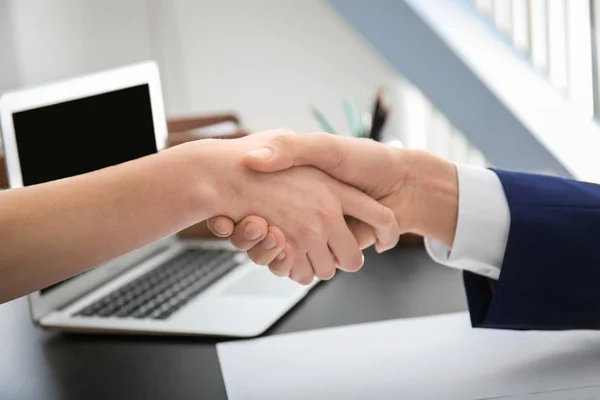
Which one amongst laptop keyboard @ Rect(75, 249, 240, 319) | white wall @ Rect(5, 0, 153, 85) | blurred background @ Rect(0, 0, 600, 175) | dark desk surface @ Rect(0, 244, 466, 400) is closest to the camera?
dark desk surface @ Rect(0, 244, 466, 400)

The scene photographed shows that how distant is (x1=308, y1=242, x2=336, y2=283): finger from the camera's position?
1065 mm

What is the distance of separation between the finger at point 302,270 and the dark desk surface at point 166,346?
53 mm

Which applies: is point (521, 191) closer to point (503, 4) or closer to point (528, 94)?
point (528, 94)

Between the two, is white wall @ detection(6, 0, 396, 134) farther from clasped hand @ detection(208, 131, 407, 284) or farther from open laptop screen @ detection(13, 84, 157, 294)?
clasped hand @ detection(208, 131, 407, 284)

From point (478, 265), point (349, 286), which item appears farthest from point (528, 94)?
point (478, 265)

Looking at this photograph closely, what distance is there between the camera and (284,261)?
1.06 m

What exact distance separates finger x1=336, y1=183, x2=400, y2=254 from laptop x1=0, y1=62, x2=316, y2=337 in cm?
16

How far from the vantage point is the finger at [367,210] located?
41.4 inches

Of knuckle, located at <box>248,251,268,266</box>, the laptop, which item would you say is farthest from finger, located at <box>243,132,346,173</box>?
the laptop

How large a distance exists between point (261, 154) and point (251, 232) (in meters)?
0.10

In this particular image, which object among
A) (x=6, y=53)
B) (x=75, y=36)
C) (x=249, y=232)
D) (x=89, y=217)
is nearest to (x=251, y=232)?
(x=249, y=232)

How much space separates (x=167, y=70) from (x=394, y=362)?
219 centimetres

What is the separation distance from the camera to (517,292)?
0.93 metres

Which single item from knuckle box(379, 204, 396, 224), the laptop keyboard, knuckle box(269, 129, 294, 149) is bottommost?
the laptop keyboard
